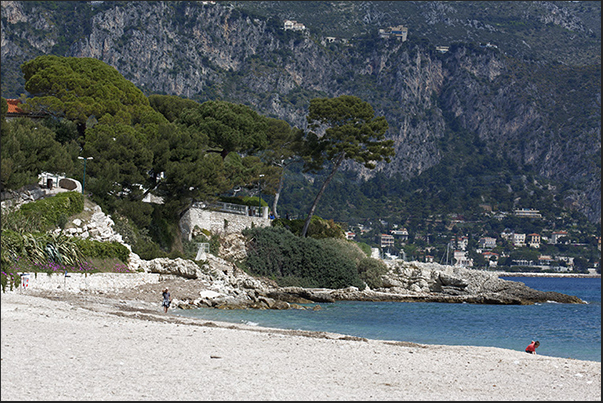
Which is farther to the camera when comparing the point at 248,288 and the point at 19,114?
the point at 19,114

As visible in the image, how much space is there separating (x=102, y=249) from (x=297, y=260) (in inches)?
637

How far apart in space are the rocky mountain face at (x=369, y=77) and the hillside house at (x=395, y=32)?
3700mm

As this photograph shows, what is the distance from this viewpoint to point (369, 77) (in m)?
162

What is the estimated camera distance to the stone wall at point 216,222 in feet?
125

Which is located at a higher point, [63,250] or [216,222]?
[216,222]

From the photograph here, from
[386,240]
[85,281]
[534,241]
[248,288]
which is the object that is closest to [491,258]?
[534,241]

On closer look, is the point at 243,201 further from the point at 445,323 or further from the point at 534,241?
the point at 534,241

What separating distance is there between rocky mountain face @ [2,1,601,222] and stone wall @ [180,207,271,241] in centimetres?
8957

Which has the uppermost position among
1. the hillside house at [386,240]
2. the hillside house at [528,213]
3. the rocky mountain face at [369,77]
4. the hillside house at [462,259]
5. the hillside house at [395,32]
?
the hillside house at [395,32]

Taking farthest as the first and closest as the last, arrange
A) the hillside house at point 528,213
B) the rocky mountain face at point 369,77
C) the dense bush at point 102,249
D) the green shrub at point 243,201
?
1. the hillside house at point 528,213
2. the rocky mountain face at point 369,77
3. the green shrub at point 243,201
4. the dense bush at point 102,249

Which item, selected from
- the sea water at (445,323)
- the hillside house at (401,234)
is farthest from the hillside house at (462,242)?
the sea water at (445,323)

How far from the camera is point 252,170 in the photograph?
147 feet

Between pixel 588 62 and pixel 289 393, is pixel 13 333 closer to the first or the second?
pixel 289 393

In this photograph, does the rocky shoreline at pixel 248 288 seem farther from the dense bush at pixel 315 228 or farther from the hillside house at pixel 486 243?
the hillside house at pixel 486 243
